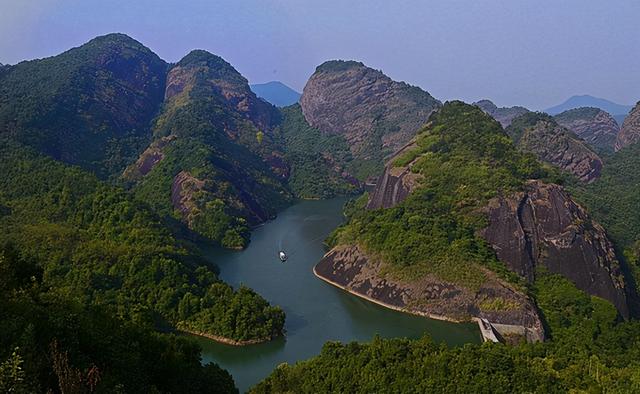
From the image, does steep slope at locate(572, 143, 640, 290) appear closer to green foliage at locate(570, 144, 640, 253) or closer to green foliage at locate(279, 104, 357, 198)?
green foliage at locate(570, 144, 640, 253)

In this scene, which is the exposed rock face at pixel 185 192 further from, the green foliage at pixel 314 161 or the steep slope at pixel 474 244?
the green foliage at pixel 314 161

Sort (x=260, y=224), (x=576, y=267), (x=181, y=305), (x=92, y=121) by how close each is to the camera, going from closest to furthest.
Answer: (x=181, y=305) → (x=576, y=267) → (x=260, y=224) → (x=92, y=121)

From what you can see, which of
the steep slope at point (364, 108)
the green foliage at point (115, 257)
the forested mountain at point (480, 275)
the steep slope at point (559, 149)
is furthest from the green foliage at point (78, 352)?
the steep slope at point (364, 108)

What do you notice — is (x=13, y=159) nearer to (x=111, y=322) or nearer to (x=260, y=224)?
(x=260, y=224)

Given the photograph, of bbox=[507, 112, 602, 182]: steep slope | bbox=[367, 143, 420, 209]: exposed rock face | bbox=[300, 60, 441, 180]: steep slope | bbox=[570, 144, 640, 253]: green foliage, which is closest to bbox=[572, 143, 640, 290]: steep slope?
bbox=[570, 144, 640, 253]: green foliage

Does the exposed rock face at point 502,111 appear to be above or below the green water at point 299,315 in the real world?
above

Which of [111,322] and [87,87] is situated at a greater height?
[87,87]

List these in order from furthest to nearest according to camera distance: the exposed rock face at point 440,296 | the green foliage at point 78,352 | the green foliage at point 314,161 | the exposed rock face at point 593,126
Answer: the exposed rock face at point 593,126 → the green foliage at point 314,161 → the exposed rock face at point 440,296 → the green foliage at point 78,352

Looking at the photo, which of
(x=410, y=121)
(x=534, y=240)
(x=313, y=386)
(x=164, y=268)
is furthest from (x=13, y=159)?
(x=410, y=121)
